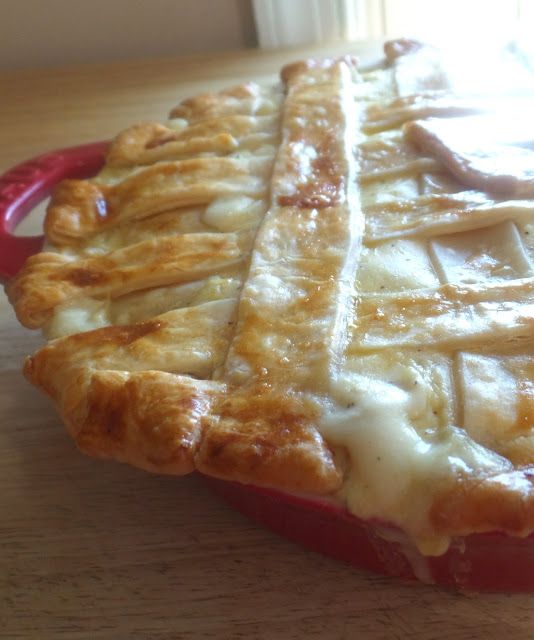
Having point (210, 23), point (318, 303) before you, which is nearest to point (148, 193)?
point (318, 303)

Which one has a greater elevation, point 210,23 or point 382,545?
point 210,23

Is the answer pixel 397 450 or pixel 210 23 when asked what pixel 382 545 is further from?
pixel 210 23

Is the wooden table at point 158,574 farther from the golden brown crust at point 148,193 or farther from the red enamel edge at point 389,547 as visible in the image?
the golden brown crust at point 148,193

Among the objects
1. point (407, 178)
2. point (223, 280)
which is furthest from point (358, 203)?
point (223, 280)

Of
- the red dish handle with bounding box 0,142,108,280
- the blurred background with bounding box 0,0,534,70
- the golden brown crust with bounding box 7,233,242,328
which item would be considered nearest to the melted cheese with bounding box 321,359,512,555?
the golden brown crust with bounding box 7,233,242,328

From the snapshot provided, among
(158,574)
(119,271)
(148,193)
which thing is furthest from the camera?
(148,193)

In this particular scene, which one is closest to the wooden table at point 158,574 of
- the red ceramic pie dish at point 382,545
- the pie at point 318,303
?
the red ceramic pie dish at point 382,545

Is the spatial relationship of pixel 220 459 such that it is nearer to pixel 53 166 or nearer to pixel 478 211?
pixel 478 211

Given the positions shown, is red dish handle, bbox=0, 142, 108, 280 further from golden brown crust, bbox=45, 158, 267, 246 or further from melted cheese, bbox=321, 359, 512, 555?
melted cheese, bbox=321, 359, 512, 555
